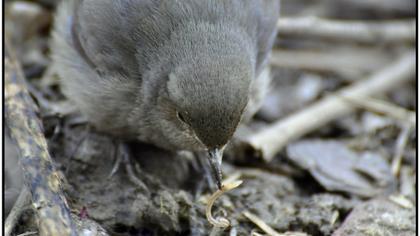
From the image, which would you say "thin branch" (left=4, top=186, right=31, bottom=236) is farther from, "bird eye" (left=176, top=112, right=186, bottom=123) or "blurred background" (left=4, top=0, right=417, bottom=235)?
"bird eye" (left=176, top=112, right=186, bottom=123)

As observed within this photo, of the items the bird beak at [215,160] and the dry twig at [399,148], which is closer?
the bird beak at [215,160]

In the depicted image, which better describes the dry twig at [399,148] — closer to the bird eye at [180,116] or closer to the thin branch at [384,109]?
the thin branch at [384,109]

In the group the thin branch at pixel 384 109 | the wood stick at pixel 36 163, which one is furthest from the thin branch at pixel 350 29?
the wood stick at pixel 36 163

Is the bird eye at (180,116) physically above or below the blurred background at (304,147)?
above

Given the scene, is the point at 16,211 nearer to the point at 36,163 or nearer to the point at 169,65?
the point at 36,163

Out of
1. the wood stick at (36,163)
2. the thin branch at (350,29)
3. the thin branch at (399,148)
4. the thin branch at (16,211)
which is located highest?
the wood stick at (36,163)

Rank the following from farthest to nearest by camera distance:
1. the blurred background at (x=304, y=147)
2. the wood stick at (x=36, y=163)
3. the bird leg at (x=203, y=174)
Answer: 1. the bird leg at (x=203, y=174)
2. the blurred background at (x=304, y=147)
3. the wood stick at (x=36, y=163)
